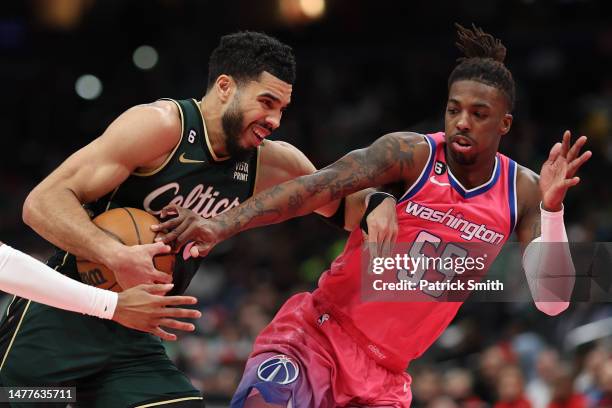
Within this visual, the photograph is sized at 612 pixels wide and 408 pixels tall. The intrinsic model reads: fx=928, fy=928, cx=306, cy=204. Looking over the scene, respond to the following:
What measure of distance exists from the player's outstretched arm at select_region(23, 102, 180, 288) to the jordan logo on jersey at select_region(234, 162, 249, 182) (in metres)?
0.39

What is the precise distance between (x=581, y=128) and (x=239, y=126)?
7443 millimetres

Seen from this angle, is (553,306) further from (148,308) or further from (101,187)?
(101,187)

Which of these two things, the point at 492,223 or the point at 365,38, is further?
the point at 365,38

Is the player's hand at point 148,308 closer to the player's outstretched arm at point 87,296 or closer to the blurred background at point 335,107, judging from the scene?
the player's outstretched arm at point 87,296

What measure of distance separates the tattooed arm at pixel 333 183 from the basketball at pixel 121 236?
160 mm

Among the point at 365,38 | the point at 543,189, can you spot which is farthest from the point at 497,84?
the point at 365,38

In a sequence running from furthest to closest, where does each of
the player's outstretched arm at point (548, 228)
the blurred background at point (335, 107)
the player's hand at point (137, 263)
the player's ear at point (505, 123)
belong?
the blurred background at point (335, 107) < the player's ear at point (505, 123) < the player's outstretched arm at point (548, 228) < the player's hand at point (137, 263)

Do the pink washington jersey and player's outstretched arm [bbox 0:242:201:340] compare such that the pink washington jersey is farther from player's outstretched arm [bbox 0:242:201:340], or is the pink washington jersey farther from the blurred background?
the blurred background

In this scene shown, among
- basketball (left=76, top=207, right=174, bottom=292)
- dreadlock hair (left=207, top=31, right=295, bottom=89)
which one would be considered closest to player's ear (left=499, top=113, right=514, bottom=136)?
dreadlock hair (left=207, top=31, right=295, bottom=89)

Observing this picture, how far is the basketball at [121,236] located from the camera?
13.2 feet

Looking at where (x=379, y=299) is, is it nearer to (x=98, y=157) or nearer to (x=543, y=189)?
(x=543, y=189)

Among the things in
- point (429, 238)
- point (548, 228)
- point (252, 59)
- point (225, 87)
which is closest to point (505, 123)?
point (548, 228)

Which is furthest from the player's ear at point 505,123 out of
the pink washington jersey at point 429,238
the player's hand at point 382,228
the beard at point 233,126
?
the beard at point 233,126

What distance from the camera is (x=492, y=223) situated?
4555 mm
